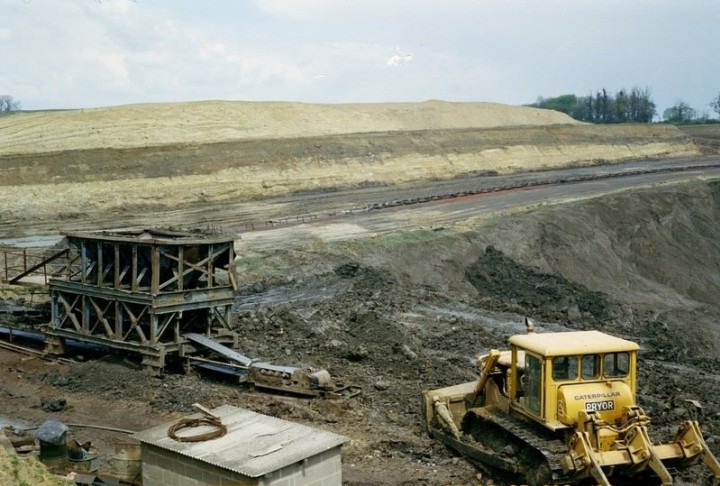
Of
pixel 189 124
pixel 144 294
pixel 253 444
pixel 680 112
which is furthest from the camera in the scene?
pixel 680 112

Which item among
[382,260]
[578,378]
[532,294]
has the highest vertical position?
[578,378]

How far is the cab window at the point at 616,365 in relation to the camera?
12.5 metres

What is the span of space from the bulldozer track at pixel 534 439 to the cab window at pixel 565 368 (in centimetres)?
89

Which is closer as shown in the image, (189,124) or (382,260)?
(382,260)

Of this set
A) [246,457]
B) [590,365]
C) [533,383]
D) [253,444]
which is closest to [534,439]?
[533,383]

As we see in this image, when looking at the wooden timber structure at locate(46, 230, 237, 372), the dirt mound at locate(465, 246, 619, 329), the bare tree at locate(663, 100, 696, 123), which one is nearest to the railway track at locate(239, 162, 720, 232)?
the dirt mound at locate(465, 246, 619, 329)

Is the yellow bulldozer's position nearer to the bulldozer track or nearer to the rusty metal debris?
the bulldozer track

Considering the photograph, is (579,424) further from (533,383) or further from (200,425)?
(200,425)

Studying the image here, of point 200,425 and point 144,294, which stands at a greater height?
point 144,294

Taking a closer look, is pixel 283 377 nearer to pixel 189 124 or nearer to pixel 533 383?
pixel 533 383

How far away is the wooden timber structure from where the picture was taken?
1925 cm

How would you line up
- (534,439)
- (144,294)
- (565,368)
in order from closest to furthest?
(565,368) → (534,439) → (144,294)

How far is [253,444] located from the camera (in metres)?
11.5

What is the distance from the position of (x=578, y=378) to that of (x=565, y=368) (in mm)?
231
